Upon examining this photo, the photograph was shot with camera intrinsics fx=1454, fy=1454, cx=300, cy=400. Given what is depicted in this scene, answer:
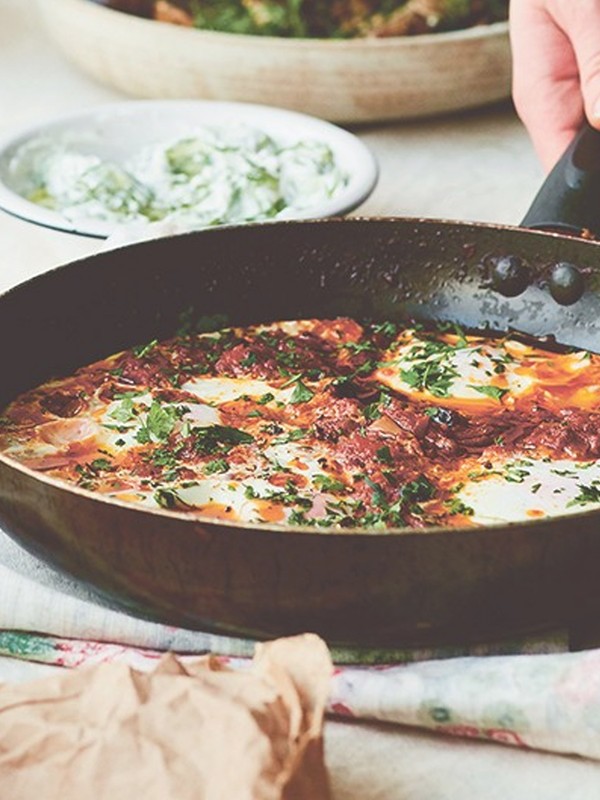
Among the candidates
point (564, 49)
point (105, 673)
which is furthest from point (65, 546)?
point (564, 49)

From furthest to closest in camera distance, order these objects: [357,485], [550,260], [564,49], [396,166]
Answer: [396,166]
[564,49]
[550,260]
[357,485]

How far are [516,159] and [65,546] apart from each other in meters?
1.84

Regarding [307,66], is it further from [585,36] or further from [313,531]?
[313,531]

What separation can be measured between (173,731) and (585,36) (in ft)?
4.71

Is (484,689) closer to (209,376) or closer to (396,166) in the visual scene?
(209,376)

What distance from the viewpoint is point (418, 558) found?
4.00 feet

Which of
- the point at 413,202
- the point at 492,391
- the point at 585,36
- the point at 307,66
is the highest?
the point at 585,36

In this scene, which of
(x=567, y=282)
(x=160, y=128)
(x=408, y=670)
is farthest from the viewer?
(x=160, y=128)

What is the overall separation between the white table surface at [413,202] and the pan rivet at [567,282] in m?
0.71

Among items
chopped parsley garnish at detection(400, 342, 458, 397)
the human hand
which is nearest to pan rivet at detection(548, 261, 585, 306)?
chopped parsley garnish at detection(400, 342, 458, 397)

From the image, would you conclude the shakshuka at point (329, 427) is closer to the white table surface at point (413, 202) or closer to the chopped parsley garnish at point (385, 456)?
the chopped parsley garnish at point (385, 456)

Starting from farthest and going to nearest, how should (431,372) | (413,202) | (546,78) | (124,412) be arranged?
1. (413,202)
2. (546,78)
3. (431,372)
4. (124,412)

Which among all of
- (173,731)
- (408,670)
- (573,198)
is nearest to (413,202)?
(573,198)

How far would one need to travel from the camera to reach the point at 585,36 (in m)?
2.19
